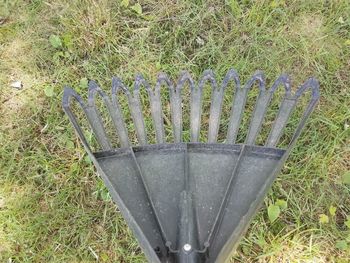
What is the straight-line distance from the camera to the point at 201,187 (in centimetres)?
192

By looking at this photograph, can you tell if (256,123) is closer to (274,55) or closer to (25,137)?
(274,55)

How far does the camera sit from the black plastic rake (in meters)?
1.75

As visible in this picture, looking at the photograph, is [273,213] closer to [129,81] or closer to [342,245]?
[342,245]

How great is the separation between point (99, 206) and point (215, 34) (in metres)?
→ 1.06

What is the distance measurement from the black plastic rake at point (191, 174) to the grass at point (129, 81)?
41cm

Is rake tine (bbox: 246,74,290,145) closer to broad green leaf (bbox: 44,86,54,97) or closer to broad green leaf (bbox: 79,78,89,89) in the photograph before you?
broad green leaf (bbox: 79,78,89,89)

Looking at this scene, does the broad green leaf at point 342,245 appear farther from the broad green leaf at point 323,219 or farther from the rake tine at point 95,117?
the rake tine at point 95,117

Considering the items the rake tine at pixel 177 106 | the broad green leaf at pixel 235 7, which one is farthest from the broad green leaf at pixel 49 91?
the broad green leaf at pixel 235 7

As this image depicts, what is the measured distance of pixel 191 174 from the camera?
6.39 ft

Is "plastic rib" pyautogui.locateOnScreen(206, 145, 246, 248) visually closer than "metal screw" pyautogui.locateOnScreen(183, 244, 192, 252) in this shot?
No

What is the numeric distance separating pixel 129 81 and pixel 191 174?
0.79 meters

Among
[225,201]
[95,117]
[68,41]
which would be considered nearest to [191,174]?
[225,201]

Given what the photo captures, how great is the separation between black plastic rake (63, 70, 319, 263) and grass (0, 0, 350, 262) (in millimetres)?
411

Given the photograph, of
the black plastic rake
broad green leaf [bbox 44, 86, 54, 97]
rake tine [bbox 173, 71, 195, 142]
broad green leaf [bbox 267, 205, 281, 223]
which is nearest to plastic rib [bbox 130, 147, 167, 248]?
the black plastic rake
